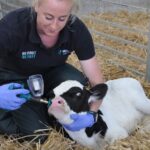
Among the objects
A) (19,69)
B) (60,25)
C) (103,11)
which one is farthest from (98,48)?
(60,25)

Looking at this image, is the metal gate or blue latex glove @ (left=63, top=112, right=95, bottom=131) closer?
blue latex glove @ (left=63, top=112, right=95, bottom=131)

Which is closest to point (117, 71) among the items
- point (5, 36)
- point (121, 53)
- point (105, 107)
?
point (121, 53)

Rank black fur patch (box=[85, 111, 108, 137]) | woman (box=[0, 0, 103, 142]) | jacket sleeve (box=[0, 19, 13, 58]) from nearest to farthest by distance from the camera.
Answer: woman (box=[0, 0, 103, 142]), black fur patch (box=[85, 111, 108, 137]), jacket sleeve (box=[0, 19, 13, 58])

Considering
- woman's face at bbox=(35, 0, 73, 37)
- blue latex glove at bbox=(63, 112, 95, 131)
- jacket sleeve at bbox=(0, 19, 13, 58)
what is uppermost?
woman's face at bbox=(35, 0, 73, 37)

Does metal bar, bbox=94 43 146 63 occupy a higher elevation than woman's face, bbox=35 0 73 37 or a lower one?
lower

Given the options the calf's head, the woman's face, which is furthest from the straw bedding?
the woman's face

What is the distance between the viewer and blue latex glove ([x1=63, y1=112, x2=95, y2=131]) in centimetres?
275

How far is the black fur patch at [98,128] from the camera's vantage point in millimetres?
2918

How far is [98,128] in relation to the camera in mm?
2941

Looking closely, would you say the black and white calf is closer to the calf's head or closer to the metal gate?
the calf's head

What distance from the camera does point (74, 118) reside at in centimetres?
274

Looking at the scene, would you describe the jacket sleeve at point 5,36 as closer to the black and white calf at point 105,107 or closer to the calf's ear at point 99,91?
the black and white calf at point 105,107

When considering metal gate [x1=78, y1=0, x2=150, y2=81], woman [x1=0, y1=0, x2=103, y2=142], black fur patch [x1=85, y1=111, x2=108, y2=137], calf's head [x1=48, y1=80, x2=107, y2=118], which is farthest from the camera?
metal gate [x1=78, y1=0, x2=150, y2=81]

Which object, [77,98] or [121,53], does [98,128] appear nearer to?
[77,98]
